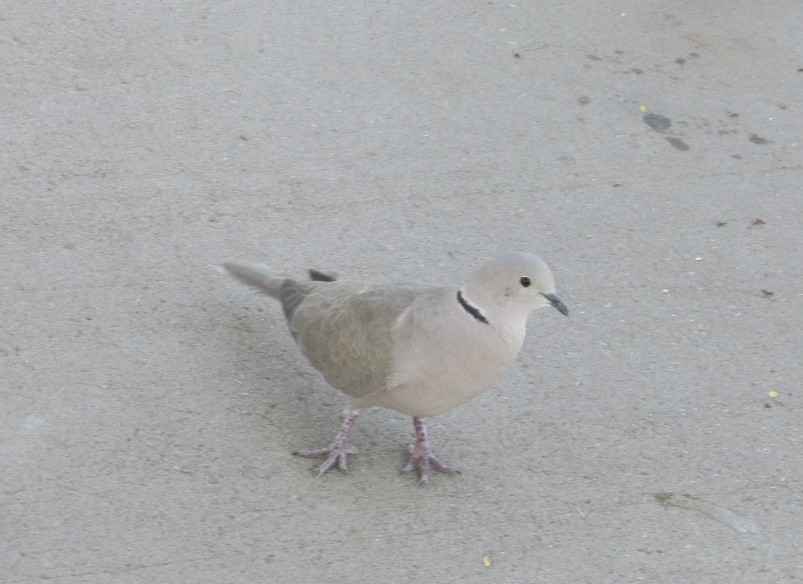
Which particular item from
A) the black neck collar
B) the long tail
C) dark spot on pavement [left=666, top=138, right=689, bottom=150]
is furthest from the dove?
dark spot on pavement [left=666, top=138, right=689, bottom=150]

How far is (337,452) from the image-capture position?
3.50m

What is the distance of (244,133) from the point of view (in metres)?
4.92

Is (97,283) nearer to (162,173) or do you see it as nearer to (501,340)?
(162,173)

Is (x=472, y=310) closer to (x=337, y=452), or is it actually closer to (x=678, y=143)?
(x=337, y=452)

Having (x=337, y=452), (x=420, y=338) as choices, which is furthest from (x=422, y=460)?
(x=420, y=338)

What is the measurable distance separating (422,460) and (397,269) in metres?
1.03

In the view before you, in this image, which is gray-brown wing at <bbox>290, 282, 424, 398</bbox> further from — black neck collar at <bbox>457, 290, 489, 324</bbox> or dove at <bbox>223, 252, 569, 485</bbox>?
black neck collar at <bbox>457, 290, 489, 324</bbox>

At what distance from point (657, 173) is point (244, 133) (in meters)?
1.81

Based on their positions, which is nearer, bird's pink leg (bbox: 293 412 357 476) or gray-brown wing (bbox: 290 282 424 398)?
gray-brown wing (bbox: 290 282 424 398)

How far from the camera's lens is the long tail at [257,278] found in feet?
12.6

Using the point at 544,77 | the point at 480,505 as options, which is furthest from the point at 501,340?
the point at 544,77

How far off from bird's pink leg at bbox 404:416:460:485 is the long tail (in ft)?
2.22

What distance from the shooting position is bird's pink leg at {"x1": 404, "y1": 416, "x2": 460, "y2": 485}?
3512 millimetres

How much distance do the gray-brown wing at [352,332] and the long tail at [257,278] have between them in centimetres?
19
